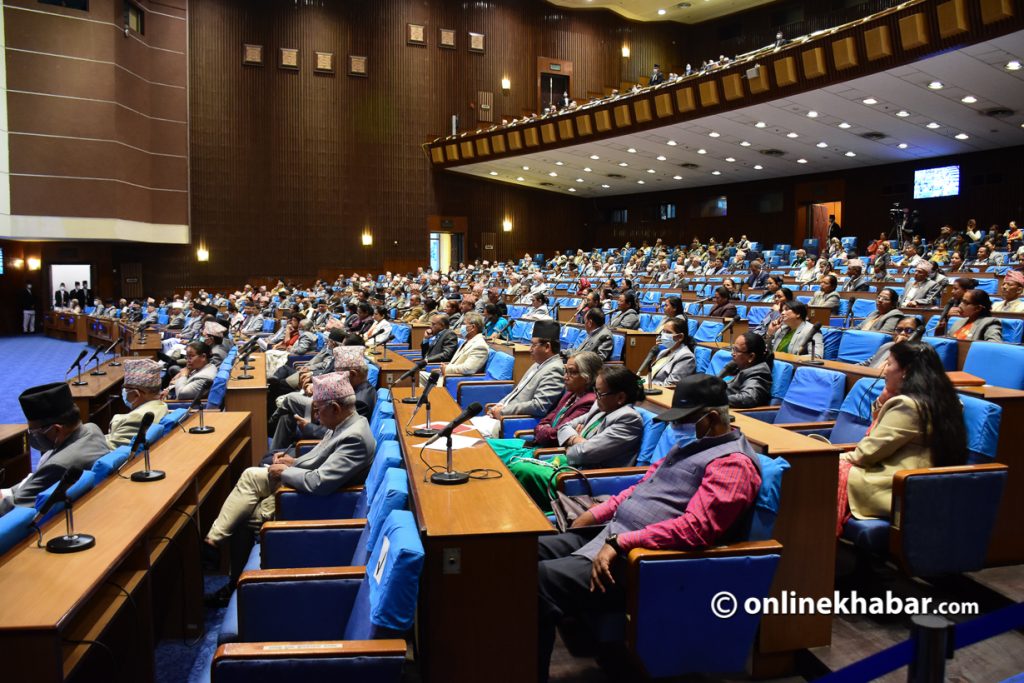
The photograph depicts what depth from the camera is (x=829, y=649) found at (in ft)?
8.29

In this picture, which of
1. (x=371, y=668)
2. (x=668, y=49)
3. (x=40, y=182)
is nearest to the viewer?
(x=371, y=668)

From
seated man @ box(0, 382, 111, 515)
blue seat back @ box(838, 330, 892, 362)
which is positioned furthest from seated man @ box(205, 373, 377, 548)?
blue seat back @ box(838, 330, 892, 362)

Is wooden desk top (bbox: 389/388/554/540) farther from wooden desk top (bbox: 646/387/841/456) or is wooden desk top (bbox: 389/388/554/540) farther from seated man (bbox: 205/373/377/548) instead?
wooden desk top (bbox: 646/387/841/456)

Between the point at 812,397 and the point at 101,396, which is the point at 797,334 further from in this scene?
the point at 101,396

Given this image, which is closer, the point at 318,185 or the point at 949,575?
the point at 949,575

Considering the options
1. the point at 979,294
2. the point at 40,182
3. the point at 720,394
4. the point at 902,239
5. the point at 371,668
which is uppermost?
the point at 40,182

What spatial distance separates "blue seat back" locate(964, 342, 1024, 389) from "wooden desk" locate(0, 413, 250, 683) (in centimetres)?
394

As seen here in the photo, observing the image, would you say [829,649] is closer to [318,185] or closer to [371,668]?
[371,668]

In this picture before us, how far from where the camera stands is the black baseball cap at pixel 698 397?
7.72 ft

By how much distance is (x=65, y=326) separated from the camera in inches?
685

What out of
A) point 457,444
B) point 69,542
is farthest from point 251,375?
point 69,542

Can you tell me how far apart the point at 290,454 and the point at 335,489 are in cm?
110

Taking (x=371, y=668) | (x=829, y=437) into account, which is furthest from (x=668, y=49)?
(x=371, y=668)

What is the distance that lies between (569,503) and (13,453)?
3.86 meters
